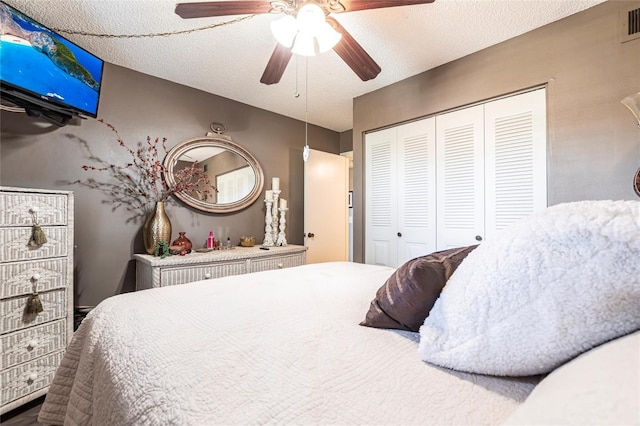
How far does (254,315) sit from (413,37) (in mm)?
2228

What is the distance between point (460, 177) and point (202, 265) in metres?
2.36

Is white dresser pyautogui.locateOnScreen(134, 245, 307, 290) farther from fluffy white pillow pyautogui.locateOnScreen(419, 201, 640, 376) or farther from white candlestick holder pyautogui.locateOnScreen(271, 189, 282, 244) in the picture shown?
fluffy white pillow pyautogui.locateOnScreen(419, 201, 640, 376)

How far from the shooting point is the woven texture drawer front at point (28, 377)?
1592 millimetres

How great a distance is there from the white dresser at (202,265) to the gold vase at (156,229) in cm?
11

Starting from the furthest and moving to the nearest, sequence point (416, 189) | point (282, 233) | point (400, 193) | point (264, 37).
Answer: point (282, 233) < point (400, 193) < point (416, 189) < point (264, 37)

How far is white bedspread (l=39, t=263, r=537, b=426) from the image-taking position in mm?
517

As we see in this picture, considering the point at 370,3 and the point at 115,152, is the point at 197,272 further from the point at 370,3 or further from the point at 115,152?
the point at 370,3

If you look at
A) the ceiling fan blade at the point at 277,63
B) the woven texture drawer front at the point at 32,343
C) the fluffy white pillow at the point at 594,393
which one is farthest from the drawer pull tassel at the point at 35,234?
the fluffy white pillow at the point at 594,393

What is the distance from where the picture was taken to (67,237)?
1818mm

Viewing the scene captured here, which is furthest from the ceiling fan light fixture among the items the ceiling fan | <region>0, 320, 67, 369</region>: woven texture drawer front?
<region>0, 320, 67, 369</region>: woven texture drawer front

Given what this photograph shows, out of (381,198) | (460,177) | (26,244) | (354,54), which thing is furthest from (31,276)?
(460,177)

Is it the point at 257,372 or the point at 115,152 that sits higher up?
the point at 115,152

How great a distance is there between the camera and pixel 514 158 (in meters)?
2.12

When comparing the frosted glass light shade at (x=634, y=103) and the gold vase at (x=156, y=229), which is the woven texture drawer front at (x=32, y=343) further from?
the frosted glass light shade at (x=634, y=103)
